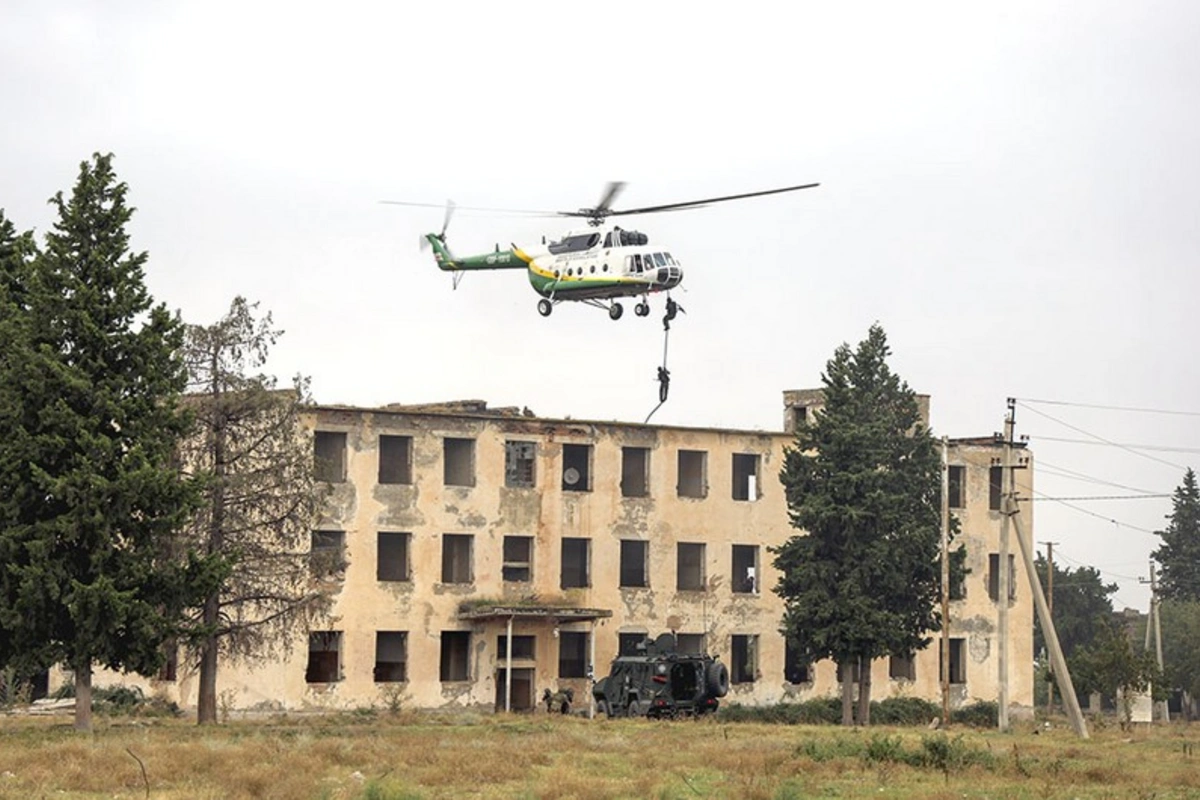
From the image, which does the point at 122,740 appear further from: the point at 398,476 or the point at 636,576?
the point at 636,576

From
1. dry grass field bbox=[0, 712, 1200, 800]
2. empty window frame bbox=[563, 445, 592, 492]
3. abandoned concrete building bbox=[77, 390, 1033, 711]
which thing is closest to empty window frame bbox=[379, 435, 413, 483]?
abandoned concrete building bbox=[77, 390, 1033, 711]

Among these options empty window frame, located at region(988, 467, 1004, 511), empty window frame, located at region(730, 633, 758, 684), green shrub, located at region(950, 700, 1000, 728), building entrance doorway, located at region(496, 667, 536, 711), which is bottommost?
green shrub, located at region(950, 700, 1000, 728)

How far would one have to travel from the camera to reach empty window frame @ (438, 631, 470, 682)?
216 ft

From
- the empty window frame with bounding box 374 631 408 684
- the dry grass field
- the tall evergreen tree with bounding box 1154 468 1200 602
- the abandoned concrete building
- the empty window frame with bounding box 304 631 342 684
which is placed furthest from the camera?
the tall evergreen tree with bounding box 1154 468 1200 602

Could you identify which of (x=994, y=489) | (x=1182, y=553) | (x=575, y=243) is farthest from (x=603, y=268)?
(x=1182, y=553)

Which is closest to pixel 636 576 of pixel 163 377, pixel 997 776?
pixel 163 377

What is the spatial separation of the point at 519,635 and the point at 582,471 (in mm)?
6281

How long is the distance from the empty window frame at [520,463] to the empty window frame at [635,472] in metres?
3.55

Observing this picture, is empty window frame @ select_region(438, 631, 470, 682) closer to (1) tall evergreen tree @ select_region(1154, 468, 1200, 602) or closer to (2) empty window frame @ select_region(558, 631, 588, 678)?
(2) empty window frame @ select_region(558, 631, 588, 678)

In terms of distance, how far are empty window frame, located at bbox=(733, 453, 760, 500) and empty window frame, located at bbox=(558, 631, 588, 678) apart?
27.4 ft

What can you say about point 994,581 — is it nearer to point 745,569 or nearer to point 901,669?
point 901,669

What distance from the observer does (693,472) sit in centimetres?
7131

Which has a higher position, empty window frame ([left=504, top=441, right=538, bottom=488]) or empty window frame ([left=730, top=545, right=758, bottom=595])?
empty window frame ([left=504, top=441, right=538, bottom=488])

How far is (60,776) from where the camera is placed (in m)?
29.7
